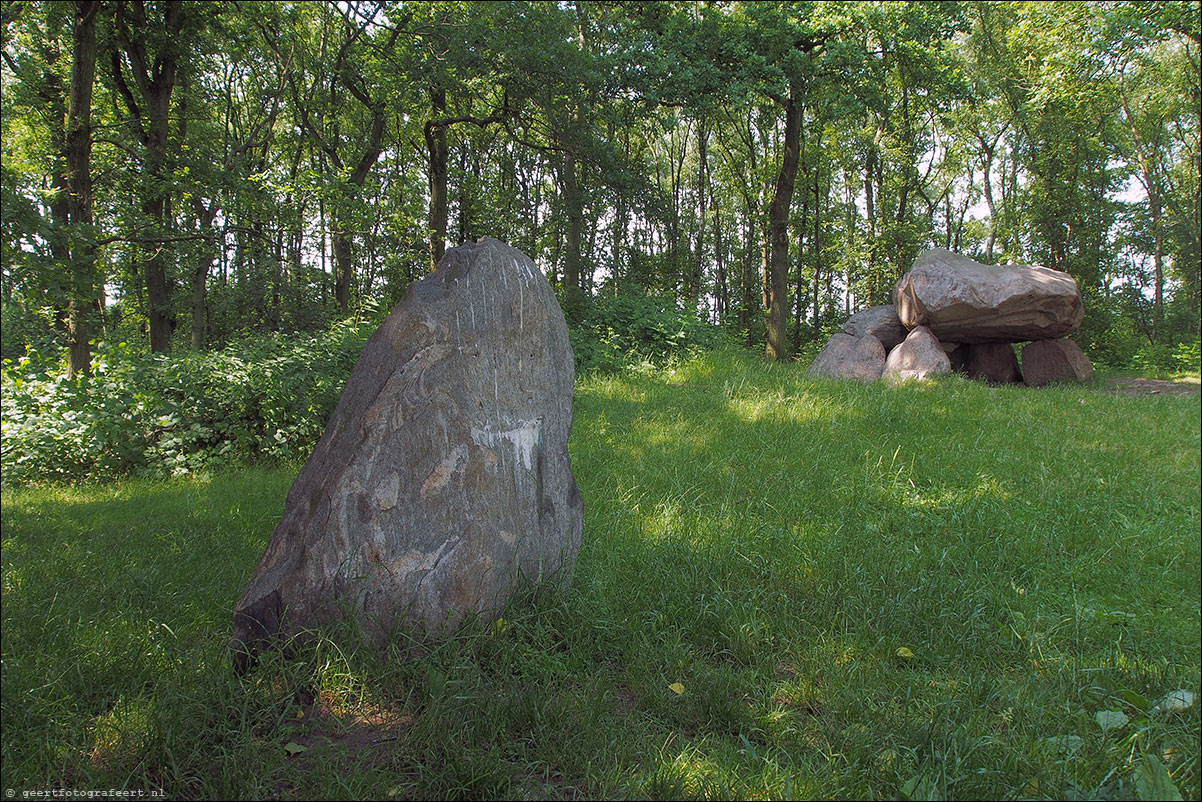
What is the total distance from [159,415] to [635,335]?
297 inches

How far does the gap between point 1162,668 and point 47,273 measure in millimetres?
7012

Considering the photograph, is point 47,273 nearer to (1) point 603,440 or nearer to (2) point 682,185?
(1) point 603,440

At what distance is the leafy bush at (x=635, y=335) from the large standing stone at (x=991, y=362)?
430cm

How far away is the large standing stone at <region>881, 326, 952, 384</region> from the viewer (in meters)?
9.75

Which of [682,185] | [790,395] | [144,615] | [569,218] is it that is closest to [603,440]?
[790,395]

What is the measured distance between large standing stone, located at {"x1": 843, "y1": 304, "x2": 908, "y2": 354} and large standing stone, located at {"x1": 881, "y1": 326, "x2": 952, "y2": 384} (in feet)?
2.58

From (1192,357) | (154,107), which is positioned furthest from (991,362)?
(154,107)

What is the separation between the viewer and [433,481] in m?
2.95

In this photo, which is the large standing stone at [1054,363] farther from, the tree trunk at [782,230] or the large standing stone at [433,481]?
the large standing stone at [433,481]

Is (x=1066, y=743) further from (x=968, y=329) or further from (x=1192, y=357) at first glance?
(x=968, y=329)

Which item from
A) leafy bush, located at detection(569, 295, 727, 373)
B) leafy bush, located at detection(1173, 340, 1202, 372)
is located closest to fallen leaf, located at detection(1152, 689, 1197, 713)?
leafy bush, located at detection(1173, 340, 1202, 372)

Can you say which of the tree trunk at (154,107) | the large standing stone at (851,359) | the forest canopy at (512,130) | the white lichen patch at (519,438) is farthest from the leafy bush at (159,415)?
the large standing stone at (851,359)

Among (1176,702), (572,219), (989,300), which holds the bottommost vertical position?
(1176,702)

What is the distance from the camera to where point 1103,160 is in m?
16.0
